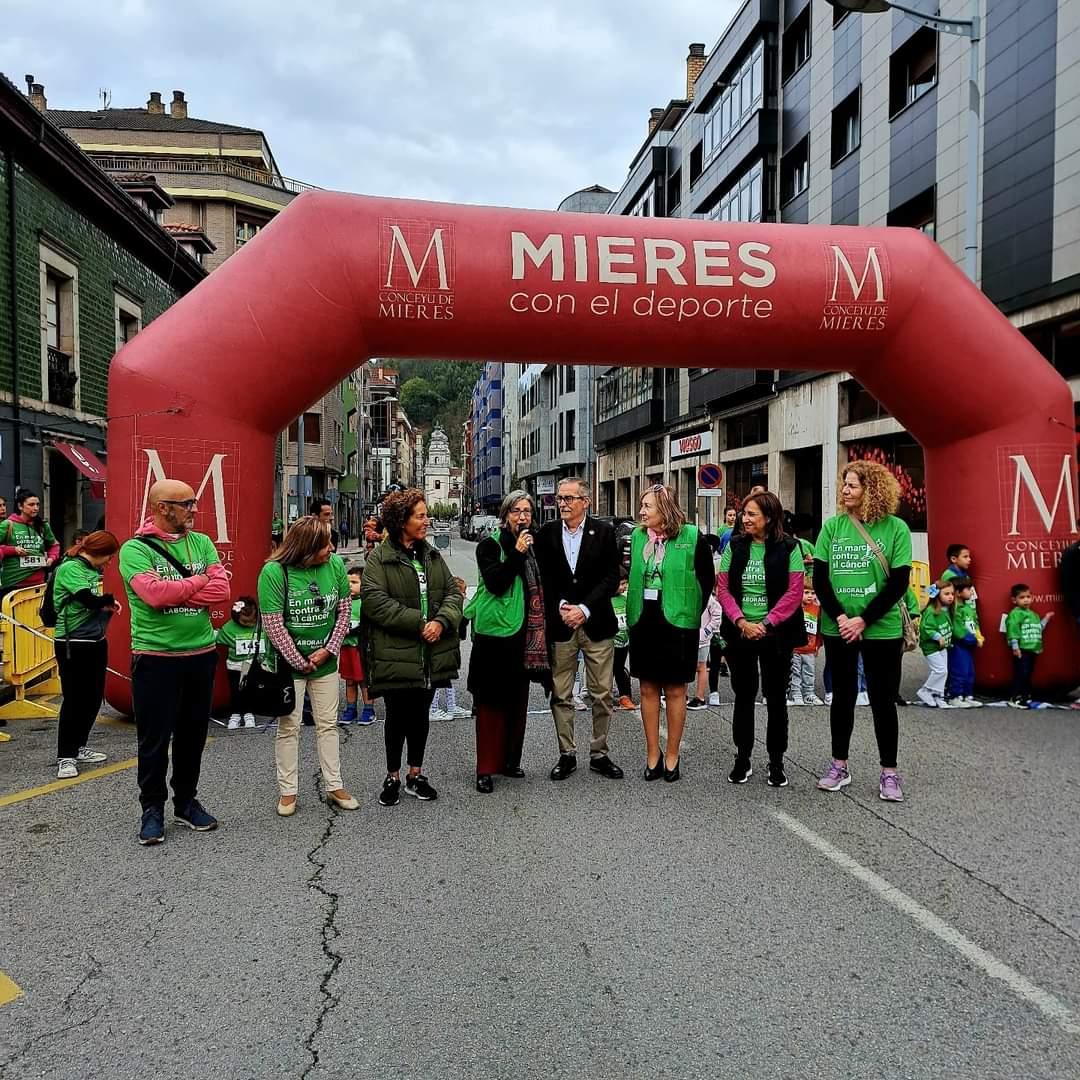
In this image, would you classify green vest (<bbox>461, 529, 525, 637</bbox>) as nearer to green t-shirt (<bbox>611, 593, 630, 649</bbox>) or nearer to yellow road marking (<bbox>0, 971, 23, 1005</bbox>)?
green t-shirt (<bbox>611, 593, 630, 649</bbox>)

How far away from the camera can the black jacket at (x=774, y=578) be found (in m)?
5.76

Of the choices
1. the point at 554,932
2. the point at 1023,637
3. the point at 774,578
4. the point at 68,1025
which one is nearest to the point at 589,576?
the point at 774,578

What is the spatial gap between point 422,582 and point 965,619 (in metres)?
5.49

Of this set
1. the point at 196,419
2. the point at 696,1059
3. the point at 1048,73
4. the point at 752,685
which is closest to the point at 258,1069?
the point at 696,1059

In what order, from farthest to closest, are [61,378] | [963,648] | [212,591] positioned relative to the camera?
[61,378], [963,648], [212,591]

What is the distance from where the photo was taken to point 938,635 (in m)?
8.39

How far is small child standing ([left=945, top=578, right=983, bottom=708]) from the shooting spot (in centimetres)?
841

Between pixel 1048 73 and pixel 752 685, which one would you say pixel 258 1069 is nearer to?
pixel 752 685

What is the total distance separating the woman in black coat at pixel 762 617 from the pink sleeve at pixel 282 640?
105 inches

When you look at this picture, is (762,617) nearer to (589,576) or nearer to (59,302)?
(589,576)

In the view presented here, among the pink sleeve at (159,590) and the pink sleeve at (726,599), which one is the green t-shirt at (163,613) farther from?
the pink sleeve at (726,599)

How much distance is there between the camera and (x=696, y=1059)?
9.02 ft

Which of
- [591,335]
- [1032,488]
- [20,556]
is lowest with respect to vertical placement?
[20,556]

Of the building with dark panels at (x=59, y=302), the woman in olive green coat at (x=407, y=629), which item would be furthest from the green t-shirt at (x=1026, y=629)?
the building with dark panels at (x=59, y=302)
